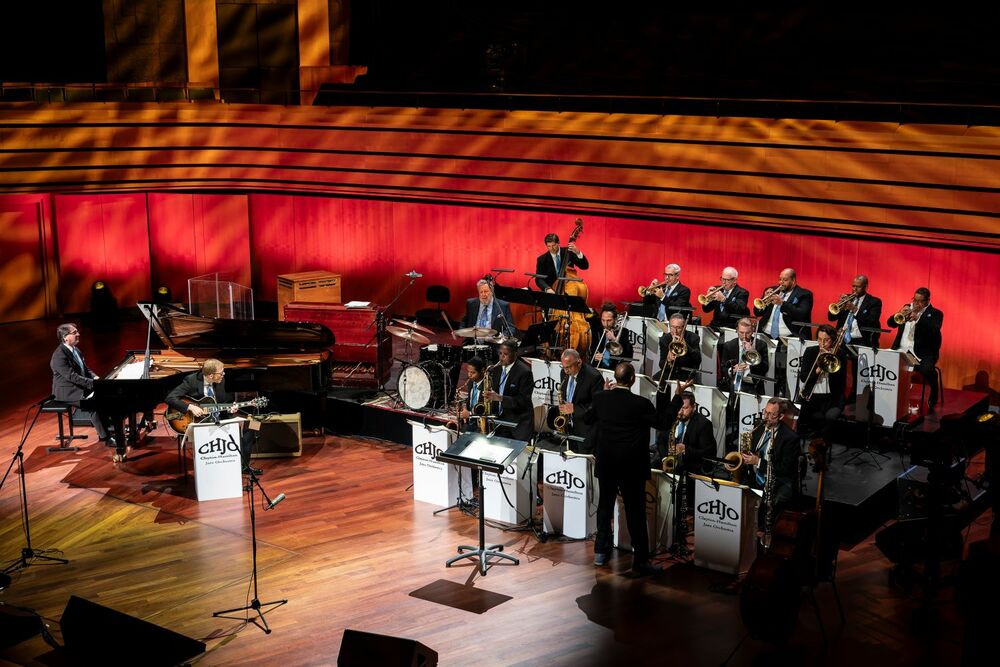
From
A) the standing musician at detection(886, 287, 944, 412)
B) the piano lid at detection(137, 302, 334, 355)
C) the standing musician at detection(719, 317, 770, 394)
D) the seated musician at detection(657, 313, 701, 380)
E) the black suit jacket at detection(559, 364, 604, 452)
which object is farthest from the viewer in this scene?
the piano lid at detection(137, 302, 334, 355)

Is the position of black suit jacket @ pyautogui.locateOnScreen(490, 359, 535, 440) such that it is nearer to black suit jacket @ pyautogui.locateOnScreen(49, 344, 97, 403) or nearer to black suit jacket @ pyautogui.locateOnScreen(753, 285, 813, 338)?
black suit jacket @ pyautogui.locateOnScreen(753, 285, 813, 338)

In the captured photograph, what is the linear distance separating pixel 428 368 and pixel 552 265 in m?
2.06

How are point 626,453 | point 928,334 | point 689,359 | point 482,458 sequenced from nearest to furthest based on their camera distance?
point 626,453 < point 482,458 < point 928,334 < point 689,359

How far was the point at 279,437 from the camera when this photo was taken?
A: 1012 centimetres

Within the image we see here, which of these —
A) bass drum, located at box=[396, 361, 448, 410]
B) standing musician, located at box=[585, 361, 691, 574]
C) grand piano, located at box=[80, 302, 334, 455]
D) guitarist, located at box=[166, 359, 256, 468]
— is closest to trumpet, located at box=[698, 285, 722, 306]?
bass drum, located at box=[396, 361, 448, 410]

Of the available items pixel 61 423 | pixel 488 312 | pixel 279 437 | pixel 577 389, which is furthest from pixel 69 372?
pixel 577 389

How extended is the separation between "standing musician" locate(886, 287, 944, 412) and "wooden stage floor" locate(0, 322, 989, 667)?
149cm

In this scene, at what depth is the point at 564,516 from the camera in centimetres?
828

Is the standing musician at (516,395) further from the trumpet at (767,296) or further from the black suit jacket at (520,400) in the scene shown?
the trumpet at (767,296)

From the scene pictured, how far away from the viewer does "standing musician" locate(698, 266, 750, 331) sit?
34.1 ft

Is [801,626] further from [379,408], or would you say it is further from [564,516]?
[379,408]

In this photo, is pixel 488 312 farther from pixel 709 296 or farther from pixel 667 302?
pixel 709 296

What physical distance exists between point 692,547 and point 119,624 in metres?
4.25

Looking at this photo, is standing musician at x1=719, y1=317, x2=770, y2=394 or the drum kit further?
the drum kit
